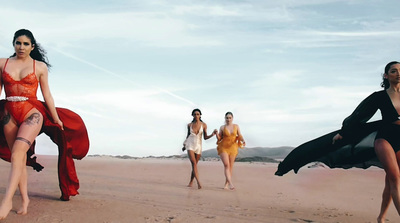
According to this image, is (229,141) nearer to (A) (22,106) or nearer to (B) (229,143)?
(B) (229,143)

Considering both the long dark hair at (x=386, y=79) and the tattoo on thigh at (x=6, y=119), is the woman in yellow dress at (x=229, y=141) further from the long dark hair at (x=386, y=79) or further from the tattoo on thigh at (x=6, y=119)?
the tattoo on thigh at (x=6, y=119)

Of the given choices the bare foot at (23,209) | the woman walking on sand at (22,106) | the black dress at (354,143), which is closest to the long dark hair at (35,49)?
the woman walking on sand at (22,106)

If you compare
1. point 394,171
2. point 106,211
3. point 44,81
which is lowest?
point 106,211

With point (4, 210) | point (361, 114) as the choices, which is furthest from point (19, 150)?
point (361, 114)

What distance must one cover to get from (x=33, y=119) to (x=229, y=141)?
7357mm

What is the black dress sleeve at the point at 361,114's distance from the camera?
23.8 ft

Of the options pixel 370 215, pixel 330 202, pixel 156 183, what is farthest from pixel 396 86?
pixel 156 183

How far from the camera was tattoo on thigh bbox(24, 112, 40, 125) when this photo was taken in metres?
7.34

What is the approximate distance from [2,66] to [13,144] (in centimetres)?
117

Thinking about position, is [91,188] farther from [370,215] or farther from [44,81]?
[370,215]

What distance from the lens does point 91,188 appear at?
1199 centimetres

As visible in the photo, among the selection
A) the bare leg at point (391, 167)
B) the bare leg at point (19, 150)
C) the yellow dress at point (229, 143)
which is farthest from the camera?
the yellow dress at point (229, 143)

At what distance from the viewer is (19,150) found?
7.11 meters

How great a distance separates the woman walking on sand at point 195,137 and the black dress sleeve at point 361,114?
6.48 metres
